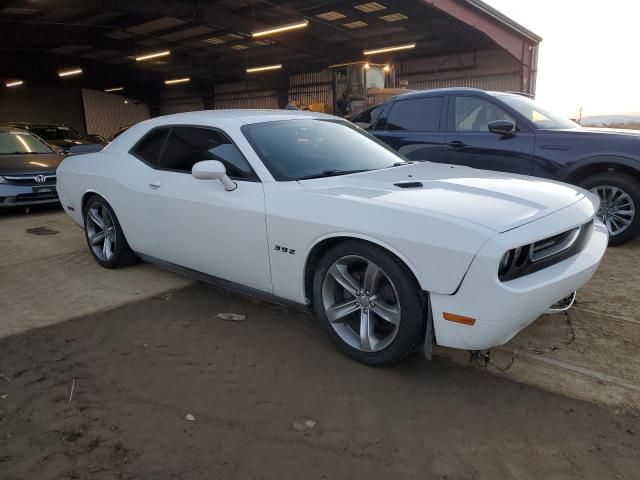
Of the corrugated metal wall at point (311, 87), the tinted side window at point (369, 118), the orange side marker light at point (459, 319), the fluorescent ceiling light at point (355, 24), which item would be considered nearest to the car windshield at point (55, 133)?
the fluorescent ceiling light at point (355, 24)

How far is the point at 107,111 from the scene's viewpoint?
32562mm

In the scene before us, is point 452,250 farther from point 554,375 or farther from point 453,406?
point 554,375

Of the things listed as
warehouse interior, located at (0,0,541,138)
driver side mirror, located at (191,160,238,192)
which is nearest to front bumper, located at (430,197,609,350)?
driver side mirror, located at (191,160,238,192)

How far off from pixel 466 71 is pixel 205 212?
62.4 feet

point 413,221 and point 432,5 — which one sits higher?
point 432,5

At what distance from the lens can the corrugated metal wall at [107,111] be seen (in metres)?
31.3

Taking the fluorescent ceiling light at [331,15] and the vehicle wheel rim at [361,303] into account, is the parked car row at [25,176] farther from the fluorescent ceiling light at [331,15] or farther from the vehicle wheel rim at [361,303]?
the fluorescent ceiling light at [331,15]

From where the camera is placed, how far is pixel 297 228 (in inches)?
109

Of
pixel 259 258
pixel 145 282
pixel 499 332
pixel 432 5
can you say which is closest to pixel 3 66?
pixel 432 5

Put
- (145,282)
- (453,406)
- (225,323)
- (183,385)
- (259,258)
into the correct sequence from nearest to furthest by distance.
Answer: (453,406)
(183,385)
(259,258)
(225,323)
(145,282)

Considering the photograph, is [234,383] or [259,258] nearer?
[234,383]

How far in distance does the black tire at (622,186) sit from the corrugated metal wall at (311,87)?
2053cm

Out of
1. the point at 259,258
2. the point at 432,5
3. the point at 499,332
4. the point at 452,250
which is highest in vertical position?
the point at 432,5

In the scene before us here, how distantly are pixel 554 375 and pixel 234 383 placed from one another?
5.70ft
